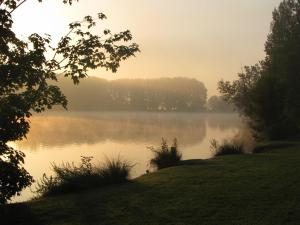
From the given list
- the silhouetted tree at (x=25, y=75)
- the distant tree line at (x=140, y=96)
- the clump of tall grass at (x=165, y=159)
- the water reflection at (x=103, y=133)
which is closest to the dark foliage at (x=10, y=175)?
the silhouetted tree at (x=25, y=75)

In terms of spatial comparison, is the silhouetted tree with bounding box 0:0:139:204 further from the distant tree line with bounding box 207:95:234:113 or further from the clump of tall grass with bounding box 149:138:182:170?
the distant tree line with bounding box 207:95:234:113

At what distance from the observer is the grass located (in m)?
8.70

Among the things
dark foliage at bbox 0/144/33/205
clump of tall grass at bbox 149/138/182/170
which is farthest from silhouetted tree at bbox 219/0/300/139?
dark foliage at bbox 0/144/33/205

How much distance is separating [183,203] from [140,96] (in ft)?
518

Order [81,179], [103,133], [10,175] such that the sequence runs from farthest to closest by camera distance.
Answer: [103,133] → [81,179] → [10,175]

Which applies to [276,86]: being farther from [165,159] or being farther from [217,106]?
[217,106]

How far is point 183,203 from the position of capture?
9.87 metres

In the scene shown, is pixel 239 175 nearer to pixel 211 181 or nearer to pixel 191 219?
pixel 211 181

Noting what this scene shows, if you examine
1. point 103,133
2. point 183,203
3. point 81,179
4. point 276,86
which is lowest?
point 183,203

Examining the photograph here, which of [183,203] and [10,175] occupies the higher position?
[10,175]

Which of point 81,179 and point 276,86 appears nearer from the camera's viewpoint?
point 81,179

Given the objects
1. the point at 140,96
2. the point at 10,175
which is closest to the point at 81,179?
the point at 10,175

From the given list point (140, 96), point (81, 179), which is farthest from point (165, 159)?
point (140, 96)

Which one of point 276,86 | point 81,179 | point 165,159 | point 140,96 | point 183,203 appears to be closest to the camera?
point 183,203
